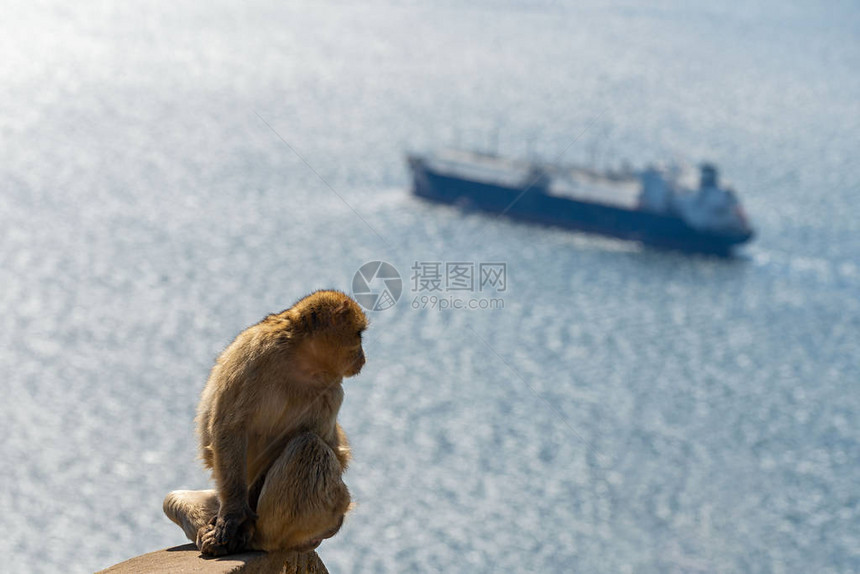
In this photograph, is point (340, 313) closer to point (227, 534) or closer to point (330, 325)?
point (330, 325)

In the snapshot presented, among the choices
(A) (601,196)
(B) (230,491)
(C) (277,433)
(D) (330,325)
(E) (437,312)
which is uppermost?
(D) (330,325)

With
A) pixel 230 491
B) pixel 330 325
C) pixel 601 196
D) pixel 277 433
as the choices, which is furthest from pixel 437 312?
pixel 230 491

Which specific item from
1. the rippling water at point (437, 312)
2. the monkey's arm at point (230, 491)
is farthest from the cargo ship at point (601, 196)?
the monkey's arm at point (230, 491)

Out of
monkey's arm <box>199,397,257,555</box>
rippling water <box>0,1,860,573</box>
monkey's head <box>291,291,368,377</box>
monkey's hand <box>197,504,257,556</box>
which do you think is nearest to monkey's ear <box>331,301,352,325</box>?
monkey's head <box>291,291,368,377</box>

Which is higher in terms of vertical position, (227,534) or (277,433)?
(277,433)

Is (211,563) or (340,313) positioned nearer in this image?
(211,563)

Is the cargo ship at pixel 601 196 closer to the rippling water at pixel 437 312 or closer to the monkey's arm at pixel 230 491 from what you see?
the rippling water at pixel 437 312
